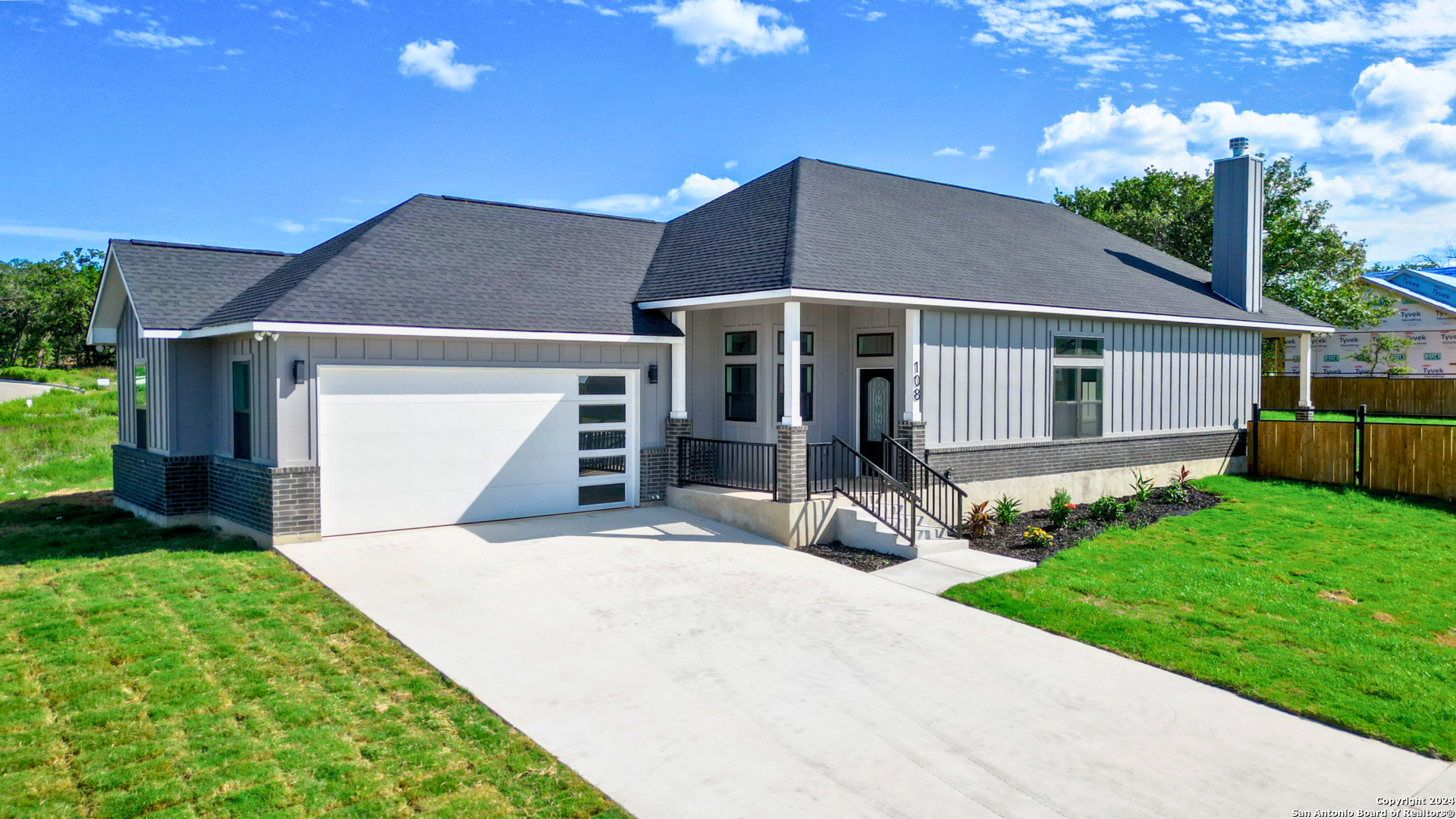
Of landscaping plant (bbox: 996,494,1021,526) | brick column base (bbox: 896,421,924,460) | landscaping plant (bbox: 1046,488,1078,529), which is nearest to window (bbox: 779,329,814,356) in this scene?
brick column base (bbox: 896,421,924,460)

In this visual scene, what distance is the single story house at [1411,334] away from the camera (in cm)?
3491

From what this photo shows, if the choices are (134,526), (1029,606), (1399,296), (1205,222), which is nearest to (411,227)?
(134,526)

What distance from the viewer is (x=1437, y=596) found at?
31.8 feet

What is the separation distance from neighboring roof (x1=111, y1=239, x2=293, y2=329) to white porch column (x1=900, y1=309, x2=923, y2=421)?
10.3m

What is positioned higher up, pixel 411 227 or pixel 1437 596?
pixel 411 227

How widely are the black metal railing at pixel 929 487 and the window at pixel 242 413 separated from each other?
8.66 meters

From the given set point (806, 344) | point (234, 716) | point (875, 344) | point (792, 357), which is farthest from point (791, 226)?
point (234, 716)

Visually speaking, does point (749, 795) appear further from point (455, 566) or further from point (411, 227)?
point (411, 227)

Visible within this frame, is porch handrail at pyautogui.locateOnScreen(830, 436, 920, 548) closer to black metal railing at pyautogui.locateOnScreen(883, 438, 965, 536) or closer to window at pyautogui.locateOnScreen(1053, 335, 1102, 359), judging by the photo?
black metal railing at pyautogui.locateOnScreen(883, 438, 965, 536)

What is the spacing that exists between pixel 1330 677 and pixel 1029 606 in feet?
8.57

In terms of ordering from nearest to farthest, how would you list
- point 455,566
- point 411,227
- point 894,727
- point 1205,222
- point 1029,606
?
1. point 894,727
2. point 1029,606
3. point 455,566
4. point 411,227
5. point 1205,222

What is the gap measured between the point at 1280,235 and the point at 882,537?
81.0 feet

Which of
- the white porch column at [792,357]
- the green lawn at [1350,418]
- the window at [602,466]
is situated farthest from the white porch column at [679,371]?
the green lawn at [1350,418]

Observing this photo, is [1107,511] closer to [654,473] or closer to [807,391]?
[807,391]
